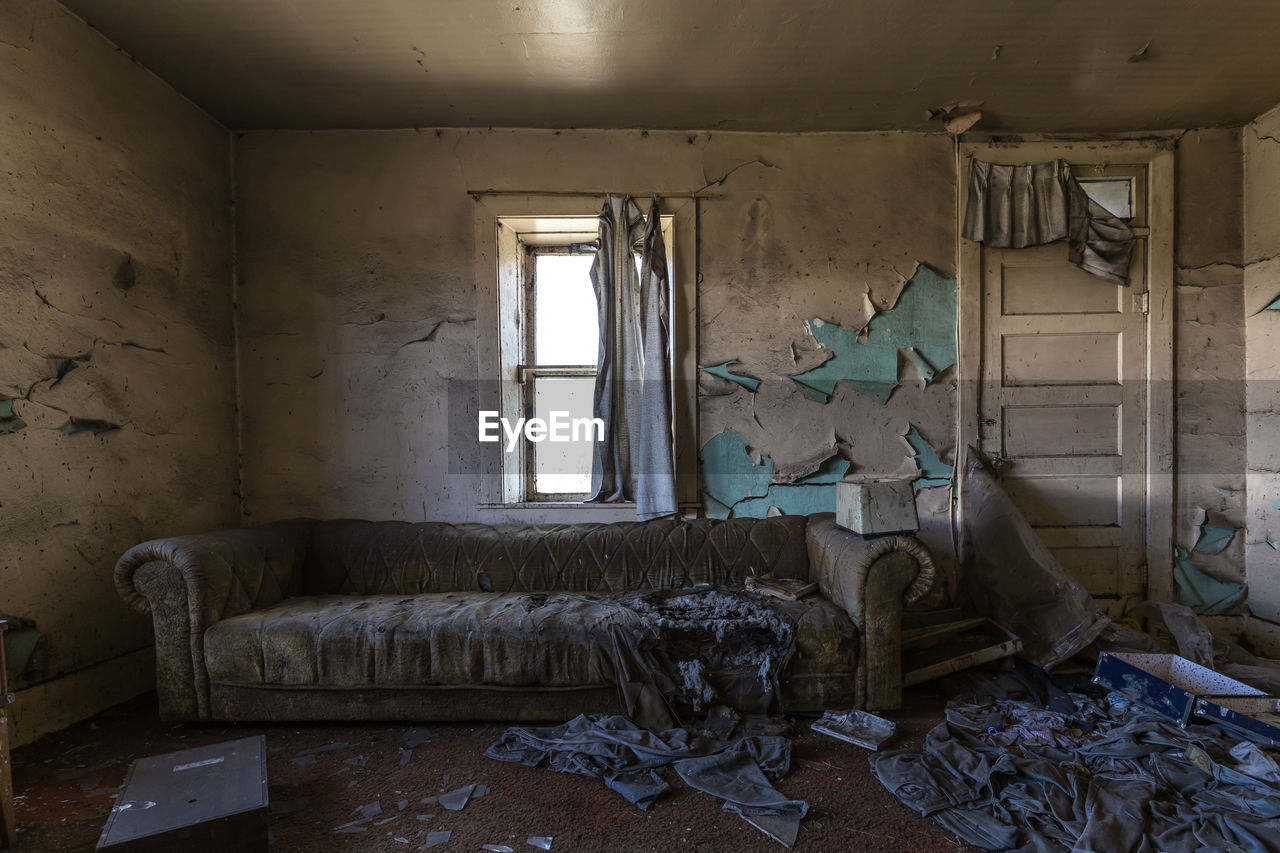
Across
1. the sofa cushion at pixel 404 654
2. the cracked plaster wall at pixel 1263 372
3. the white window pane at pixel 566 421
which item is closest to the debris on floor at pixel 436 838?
the sofa cushion at pixel 404 654

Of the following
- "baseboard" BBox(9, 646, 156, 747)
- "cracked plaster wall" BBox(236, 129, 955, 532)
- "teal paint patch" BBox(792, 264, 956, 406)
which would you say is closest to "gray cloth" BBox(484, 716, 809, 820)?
"cracked plaster wall" BBox(236, 129, 955, 532)

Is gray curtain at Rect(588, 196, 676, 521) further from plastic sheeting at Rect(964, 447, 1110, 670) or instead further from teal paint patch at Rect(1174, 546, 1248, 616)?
teal paint patch at Rect(1174, 546, 1248, 616)

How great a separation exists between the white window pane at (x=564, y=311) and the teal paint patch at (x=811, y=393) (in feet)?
3.90

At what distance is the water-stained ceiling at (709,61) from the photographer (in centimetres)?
236

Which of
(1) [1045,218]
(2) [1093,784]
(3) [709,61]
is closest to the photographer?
(2) [1093,784]

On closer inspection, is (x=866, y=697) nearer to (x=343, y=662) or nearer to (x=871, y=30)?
(x=343, y=662)

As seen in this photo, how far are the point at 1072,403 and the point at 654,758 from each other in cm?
302

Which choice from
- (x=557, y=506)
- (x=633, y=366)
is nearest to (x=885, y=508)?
(x=633, y=366)

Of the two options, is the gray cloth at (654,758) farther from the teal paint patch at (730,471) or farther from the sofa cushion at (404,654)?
the teal paint patch at (730,471)

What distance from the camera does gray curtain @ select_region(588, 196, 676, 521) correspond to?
3.14 m

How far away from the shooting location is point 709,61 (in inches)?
105

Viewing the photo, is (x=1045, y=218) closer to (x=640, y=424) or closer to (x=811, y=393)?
(x=811, y=393)

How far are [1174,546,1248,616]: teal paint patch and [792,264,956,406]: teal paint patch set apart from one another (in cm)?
173

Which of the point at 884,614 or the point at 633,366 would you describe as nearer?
the point at 884,614
